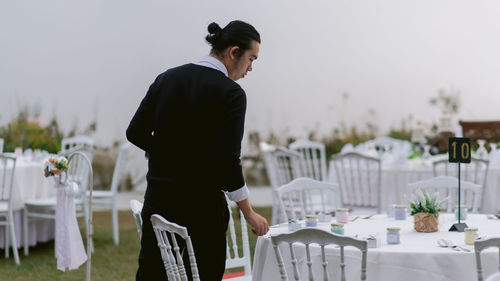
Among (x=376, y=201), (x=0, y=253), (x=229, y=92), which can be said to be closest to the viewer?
(x=229, y=92)

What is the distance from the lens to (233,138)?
2.18 meters

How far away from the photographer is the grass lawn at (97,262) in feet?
15.6

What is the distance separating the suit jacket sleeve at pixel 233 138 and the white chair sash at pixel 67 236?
132 cm

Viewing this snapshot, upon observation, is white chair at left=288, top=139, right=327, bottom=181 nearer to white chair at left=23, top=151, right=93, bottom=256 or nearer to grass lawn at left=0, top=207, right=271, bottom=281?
grass lawn at left=0, top=207, right=271, bottom=281

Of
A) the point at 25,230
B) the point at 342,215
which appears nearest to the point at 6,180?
the point at 25,230

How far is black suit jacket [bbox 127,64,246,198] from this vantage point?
2.18 meters

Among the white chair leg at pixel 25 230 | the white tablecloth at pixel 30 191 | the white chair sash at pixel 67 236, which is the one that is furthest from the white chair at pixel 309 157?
the white chair sash at pixel 67 236

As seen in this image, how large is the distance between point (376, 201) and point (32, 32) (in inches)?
226

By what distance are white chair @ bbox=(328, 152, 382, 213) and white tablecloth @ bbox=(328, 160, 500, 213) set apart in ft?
0.35

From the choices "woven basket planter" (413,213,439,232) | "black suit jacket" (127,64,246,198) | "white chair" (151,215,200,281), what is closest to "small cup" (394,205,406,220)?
"woven basket planter" (413,213,439,232)

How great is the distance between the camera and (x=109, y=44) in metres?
9.20

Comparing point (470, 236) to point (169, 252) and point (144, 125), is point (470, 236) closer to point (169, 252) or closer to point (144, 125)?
point (169, 252)

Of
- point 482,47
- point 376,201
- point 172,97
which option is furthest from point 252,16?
point 172,97

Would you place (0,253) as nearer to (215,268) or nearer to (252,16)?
(215,268)
